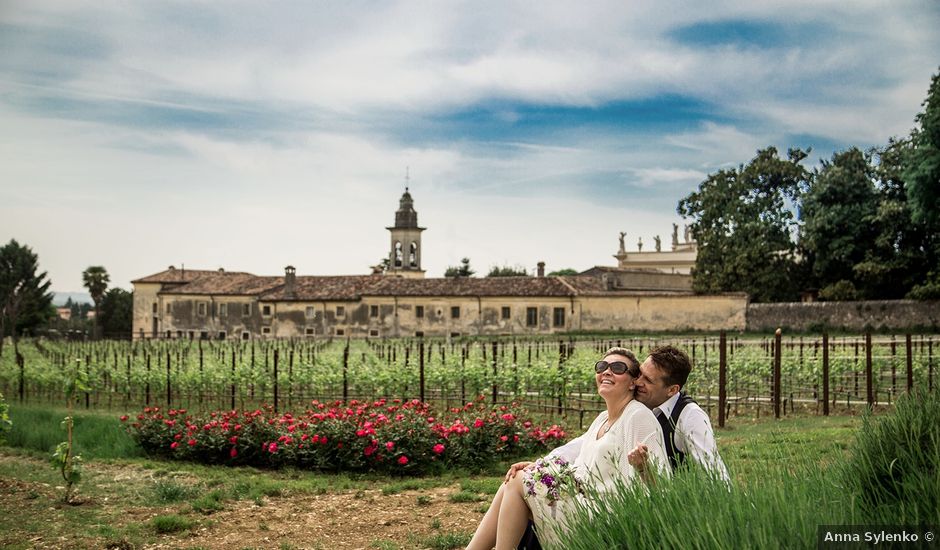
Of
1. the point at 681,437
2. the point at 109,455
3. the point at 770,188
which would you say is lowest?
the point at 109,455

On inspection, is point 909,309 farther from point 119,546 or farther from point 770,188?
point 119,546

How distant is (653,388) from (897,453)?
154cm

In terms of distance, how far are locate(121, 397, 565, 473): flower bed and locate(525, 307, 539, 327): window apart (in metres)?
28.9

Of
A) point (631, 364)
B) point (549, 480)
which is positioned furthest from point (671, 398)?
point (549, 480)

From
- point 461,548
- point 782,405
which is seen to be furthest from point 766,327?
point 461,548

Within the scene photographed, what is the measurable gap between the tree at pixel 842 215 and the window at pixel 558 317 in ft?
35.9

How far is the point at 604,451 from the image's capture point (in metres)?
4.20

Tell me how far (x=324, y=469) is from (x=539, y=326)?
3030 cm

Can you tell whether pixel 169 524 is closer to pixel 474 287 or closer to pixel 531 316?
pixel 531 316

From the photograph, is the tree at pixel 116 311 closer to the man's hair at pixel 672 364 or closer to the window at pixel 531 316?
the window at pixel 531 316

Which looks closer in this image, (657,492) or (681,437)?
(657,492)

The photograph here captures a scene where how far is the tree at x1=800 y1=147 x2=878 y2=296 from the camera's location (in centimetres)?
3381

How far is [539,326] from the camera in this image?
39.1m

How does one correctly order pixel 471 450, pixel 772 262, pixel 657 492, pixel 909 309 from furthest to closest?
pixel 772 262, pixel 909 309, pixel 471 450, pixel 657 492
